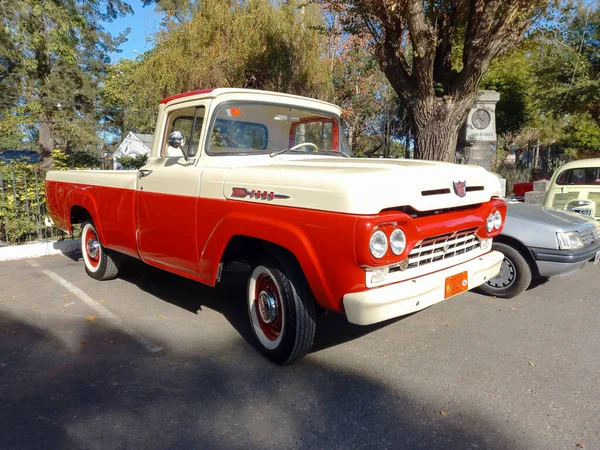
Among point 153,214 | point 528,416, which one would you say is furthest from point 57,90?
point 528,416

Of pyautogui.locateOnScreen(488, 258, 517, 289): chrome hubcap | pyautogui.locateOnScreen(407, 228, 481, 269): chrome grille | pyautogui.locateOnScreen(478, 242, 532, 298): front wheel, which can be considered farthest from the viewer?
pyautogui.locateOnScreen(488, 258, 517, 289): chrome hubcap

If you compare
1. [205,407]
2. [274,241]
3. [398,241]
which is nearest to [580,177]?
[398,241]

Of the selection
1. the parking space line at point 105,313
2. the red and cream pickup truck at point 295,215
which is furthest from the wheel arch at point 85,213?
the parking space line at point 105,313

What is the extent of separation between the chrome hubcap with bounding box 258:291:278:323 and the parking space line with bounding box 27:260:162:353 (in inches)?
37.4

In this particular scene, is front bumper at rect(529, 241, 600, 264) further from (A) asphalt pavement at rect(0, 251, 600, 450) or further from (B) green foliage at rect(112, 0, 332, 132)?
(B) green foliage at rect(112, 0, 332, 132)

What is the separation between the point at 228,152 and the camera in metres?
3.97

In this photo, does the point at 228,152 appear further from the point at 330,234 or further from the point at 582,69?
the point at 582,69

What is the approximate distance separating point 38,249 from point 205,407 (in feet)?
19.4

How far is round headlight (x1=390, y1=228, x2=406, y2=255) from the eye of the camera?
2814 mm

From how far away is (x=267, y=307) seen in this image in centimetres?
353

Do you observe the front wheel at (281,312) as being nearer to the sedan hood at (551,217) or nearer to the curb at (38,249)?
the sedan hood at (551,217)

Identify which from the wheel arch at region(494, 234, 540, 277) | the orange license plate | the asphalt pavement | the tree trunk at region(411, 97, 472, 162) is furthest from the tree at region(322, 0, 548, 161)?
the orange license plate

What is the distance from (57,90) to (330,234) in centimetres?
2094

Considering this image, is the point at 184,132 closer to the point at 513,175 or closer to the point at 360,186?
the point at 360,186
